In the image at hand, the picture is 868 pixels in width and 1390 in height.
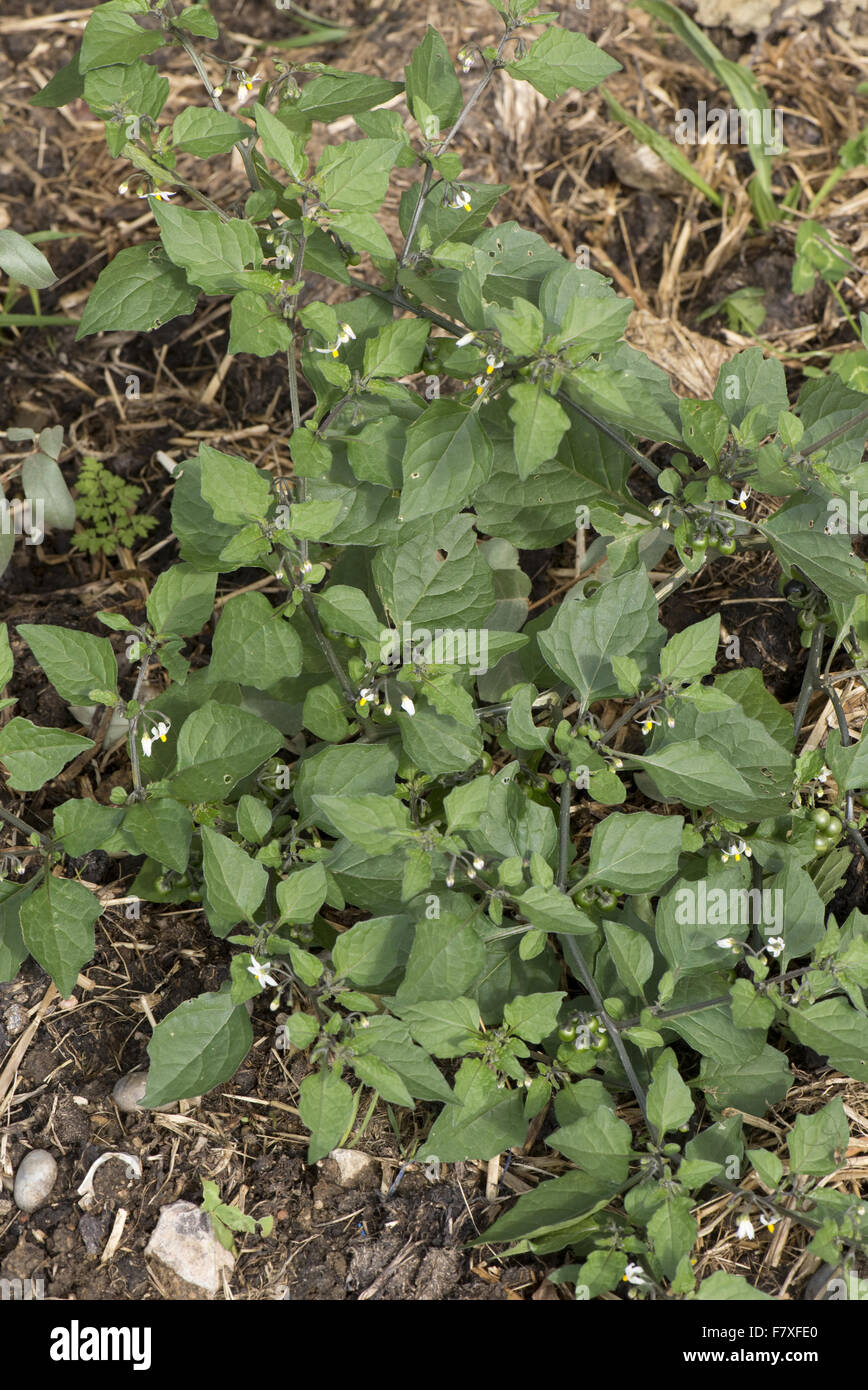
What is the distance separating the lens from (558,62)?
227cm

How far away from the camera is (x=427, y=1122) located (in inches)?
96.8

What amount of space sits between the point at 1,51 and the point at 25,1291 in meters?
4.09

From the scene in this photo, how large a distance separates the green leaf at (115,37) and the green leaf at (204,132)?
0.48 ft

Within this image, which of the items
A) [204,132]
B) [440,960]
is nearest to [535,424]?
[204,132]

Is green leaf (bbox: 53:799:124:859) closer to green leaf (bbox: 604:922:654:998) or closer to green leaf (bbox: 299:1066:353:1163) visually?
green leaf (bbox: 299:1066:353:1163)

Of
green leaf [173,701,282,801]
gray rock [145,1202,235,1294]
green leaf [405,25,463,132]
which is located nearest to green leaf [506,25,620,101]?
green leaf [405,25,463,132]

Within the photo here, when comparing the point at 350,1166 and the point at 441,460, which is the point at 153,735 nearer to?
the point at 441,460

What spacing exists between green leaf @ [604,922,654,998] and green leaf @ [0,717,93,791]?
1160 mm

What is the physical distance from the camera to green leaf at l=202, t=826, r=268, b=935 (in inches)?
84.8

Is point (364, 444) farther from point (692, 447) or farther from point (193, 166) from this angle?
point (193, 166)

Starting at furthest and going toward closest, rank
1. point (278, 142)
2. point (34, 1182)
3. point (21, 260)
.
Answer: point (21, 260) → point (34, 1182) → point (278, 142)

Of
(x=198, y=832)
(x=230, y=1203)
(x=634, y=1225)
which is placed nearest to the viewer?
(x=634, y=1225)

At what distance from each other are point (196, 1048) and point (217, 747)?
23.5 inches

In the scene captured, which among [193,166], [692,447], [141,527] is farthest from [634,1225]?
[193,166]
